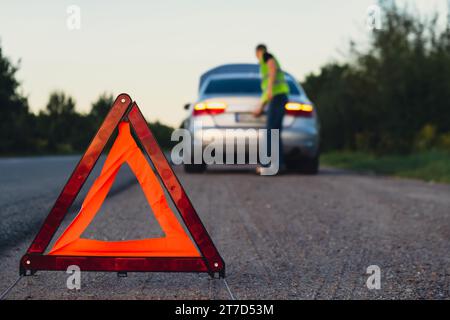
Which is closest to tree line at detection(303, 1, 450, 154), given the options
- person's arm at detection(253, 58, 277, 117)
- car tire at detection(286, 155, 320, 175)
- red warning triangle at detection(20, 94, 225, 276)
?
car tire at detection(286, 155, 320, 175)

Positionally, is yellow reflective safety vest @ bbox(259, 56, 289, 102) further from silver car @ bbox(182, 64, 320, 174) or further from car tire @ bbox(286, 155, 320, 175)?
car tire @ bbox(286, 155, 320, 175)

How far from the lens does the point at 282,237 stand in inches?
226

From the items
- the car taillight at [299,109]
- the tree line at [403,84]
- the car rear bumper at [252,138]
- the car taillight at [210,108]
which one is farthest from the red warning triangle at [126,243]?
the tree line at [403,84]

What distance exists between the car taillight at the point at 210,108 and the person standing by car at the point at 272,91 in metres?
0.53

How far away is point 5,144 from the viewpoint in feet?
143

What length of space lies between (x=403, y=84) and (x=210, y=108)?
13707 millimetres

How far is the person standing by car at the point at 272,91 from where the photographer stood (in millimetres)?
10742

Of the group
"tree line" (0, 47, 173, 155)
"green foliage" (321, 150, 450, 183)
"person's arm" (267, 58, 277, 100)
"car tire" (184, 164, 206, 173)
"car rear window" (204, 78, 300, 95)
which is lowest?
"tree line" (0, 47, 173, 155)

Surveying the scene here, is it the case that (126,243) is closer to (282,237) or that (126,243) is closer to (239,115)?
(282,237)

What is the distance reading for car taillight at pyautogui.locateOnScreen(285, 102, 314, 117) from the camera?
1144 cm

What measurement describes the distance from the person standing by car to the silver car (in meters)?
0.17

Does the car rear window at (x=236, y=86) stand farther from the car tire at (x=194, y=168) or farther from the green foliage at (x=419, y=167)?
the green foliage at (x=419, y=167)

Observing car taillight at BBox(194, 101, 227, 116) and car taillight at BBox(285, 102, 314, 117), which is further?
car taillight at BBox(285, 102, 314, 117)
